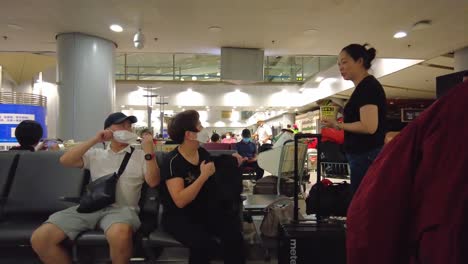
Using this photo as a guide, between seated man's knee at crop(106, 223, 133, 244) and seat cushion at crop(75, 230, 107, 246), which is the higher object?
seated man's knee at crop(106, 223, 133, 244)

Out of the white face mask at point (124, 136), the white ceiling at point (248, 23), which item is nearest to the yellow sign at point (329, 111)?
the white ceiling at point (248, 23)

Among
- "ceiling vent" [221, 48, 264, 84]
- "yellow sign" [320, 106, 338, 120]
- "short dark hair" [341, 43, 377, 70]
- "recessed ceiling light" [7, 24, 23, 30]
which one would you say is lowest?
"short dark hair" [341, 43, 377, 70]

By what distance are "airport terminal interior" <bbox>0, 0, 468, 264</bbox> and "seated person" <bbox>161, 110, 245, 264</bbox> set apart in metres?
0.04

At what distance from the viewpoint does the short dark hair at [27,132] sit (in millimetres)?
3205

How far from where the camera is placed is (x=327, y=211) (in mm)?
2479

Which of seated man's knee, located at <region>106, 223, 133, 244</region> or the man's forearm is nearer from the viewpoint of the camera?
seated man's knee, located at <region>106, 223, 133, 244</region>

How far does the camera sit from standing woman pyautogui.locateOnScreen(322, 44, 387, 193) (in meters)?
2.08

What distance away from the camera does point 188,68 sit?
12.1m

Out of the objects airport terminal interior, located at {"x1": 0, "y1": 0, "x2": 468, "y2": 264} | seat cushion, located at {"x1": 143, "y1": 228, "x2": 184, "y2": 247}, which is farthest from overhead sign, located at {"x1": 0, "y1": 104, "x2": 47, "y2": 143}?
seat cushion, located at {"x1": 143, "y1": 228, "x2": 184, "y2": 247}

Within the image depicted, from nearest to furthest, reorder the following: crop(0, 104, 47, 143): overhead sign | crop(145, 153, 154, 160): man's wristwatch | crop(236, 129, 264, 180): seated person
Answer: crop(145, 153, 154, 160): man's wristwatch
crop(0, 104, 47, 143): overhead sign
crop(236, 129, 264, 180): seated person

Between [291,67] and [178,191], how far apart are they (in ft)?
35.7

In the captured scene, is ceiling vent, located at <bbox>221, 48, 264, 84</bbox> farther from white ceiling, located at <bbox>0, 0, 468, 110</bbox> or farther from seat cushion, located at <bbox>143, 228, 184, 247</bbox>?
seat cushion, located at <bbox>143, 228, 184, 247</bbox>

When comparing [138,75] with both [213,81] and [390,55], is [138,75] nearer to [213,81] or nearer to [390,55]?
[213,81]

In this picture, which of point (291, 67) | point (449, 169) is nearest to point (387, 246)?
point (449, 169)
